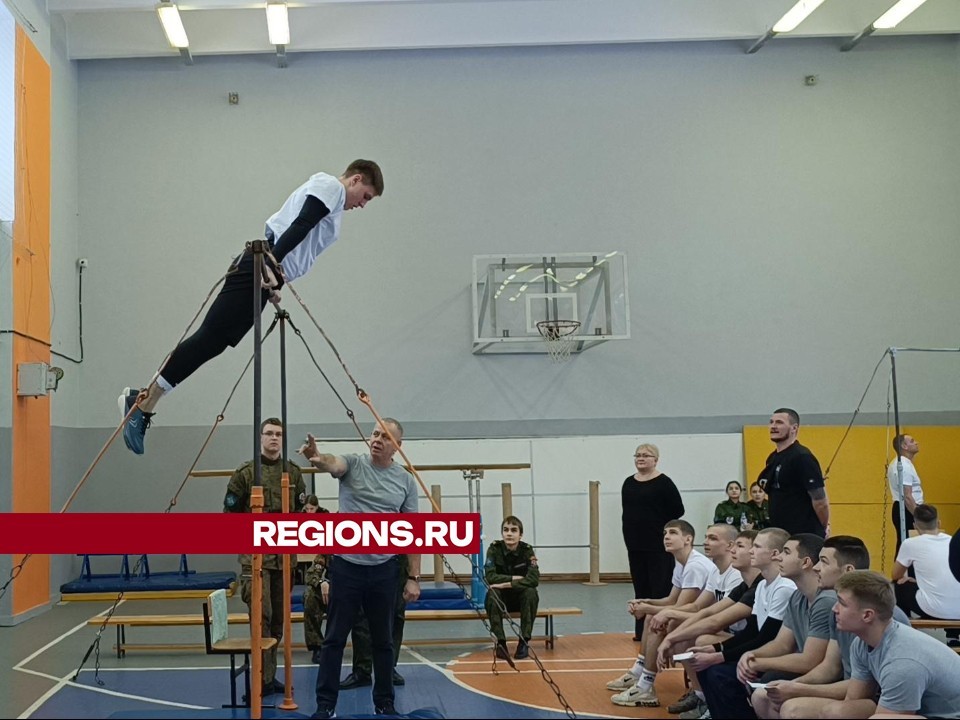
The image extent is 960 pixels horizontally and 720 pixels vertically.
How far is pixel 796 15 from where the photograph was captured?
11.4 metres

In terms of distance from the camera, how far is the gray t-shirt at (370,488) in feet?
17.7

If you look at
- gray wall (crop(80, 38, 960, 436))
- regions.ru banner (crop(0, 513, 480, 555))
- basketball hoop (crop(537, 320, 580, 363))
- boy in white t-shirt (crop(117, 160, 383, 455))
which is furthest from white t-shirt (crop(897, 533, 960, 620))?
gray wall (crop(80, 38, 960, 436))

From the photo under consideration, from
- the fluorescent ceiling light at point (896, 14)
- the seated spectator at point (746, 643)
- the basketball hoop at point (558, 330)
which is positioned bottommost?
the seated spectator at point (746, 643)

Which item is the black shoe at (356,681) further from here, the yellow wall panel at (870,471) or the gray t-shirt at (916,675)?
the yellow wall panel at (870,471)

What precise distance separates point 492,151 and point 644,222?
7.11 ft

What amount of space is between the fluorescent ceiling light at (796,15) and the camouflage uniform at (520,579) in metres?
7.53

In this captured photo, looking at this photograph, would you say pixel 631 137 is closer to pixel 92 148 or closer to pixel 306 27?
pixel 306 27

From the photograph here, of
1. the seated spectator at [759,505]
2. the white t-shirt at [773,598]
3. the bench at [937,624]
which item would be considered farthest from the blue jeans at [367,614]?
the seated spectator at [759,505]

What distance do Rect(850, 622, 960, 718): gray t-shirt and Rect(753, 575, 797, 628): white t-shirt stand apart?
0.93 m

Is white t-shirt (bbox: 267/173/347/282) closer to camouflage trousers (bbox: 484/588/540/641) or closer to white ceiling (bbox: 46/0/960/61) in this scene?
camouflage trousers (bbox: 484/588/540/641)

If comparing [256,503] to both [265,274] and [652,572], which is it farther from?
[652,572]

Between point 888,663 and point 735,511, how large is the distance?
752 cm

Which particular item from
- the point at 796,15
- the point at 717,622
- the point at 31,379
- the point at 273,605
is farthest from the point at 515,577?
the point at 796,15

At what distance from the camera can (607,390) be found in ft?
39.8
